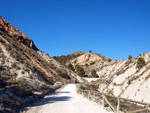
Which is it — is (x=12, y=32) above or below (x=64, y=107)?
above

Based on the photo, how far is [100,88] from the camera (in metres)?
44.8

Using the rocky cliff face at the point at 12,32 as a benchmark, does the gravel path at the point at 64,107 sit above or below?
below

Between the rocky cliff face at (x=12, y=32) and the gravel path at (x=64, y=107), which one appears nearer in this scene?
the gravel path at (x=64, y=107)

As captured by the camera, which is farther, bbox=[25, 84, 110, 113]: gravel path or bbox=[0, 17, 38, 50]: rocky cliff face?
bbox=[0, 17, 38, 50]: rocky cliff face

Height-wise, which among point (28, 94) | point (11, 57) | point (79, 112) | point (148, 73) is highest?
point (11, 57)

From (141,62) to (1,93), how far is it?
38075 millimetres

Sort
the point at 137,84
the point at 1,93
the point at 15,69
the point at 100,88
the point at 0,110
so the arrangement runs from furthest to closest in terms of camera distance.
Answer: the point at 100,88, the point at 137,84, the point at 15,69, the point at 1,93, the point at 0,110

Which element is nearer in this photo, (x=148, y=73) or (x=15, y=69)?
(x=15, y=69)

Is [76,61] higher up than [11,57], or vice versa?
[76,61]

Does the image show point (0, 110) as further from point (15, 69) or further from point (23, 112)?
point (15, 69)

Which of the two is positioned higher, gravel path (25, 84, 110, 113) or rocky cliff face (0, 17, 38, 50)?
rocky cliff face (0, 17, 38, 50)

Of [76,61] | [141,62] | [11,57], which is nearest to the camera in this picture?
[11,57]

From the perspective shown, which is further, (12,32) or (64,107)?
(12,32)

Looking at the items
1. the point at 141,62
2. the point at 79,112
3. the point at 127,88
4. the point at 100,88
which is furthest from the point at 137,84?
the point at 79,112
